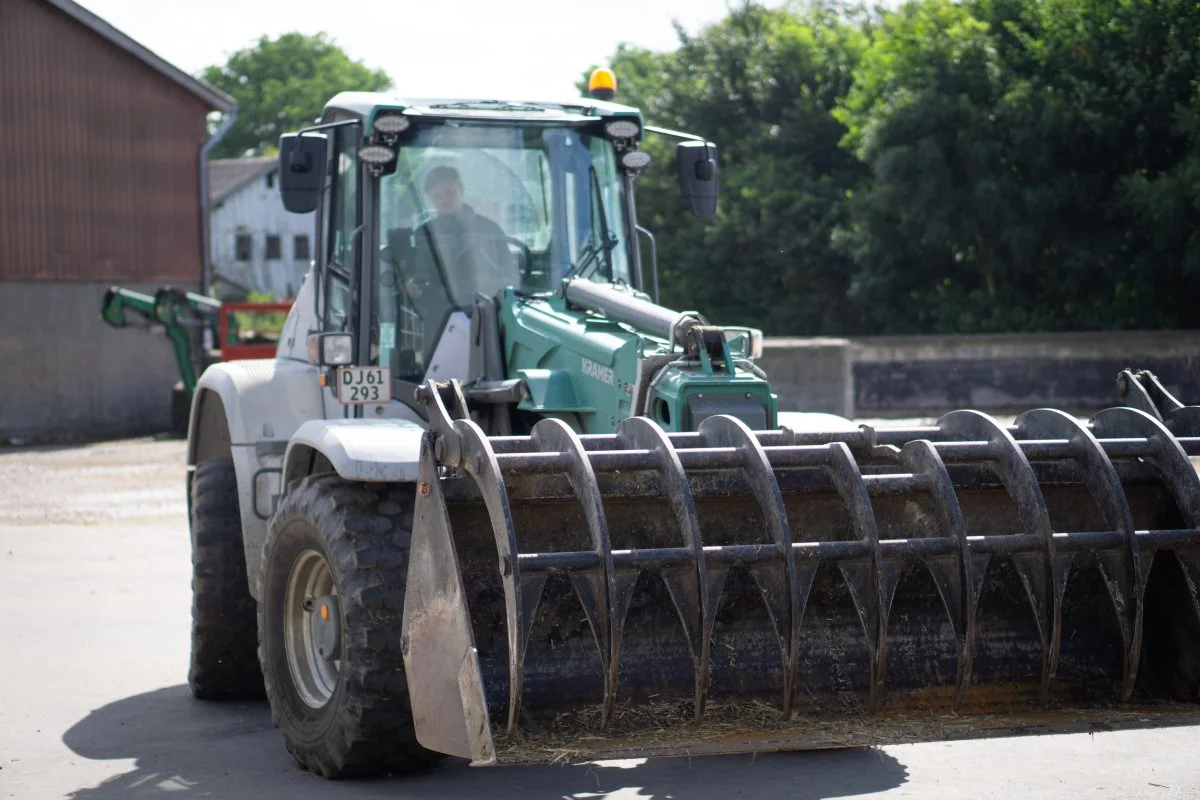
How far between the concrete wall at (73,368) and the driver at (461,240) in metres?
18.5

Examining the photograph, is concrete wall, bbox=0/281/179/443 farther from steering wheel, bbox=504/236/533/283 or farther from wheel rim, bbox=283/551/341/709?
wheel rim, bbox=283/551/341/709

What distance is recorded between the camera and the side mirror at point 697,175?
7.88 meters

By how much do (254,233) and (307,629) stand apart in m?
69.0

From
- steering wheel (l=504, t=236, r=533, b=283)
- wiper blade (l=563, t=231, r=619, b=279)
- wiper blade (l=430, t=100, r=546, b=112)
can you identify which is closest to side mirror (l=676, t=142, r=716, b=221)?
wiper blade (l=563, t=231, r=619, b=279)

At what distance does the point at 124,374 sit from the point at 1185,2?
17.8m

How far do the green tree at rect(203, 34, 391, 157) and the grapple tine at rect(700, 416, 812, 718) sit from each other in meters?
79.5

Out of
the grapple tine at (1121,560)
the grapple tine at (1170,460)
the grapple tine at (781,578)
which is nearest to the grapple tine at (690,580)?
the grapple tine at (781,578)

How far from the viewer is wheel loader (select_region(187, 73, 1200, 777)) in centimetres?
483

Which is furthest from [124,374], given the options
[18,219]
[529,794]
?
[529,794]

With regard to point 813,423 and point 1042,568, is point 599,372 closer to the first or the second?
point 813,423

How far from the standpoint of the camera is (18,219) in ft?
84.5

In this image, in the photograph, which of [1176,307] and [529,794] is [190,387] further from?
[529,794]

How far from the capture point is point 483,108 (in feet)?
24.8

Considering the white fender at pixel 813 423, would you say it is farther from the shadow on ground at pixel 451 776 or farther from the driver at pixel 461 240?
the driver at pixel 461 240
